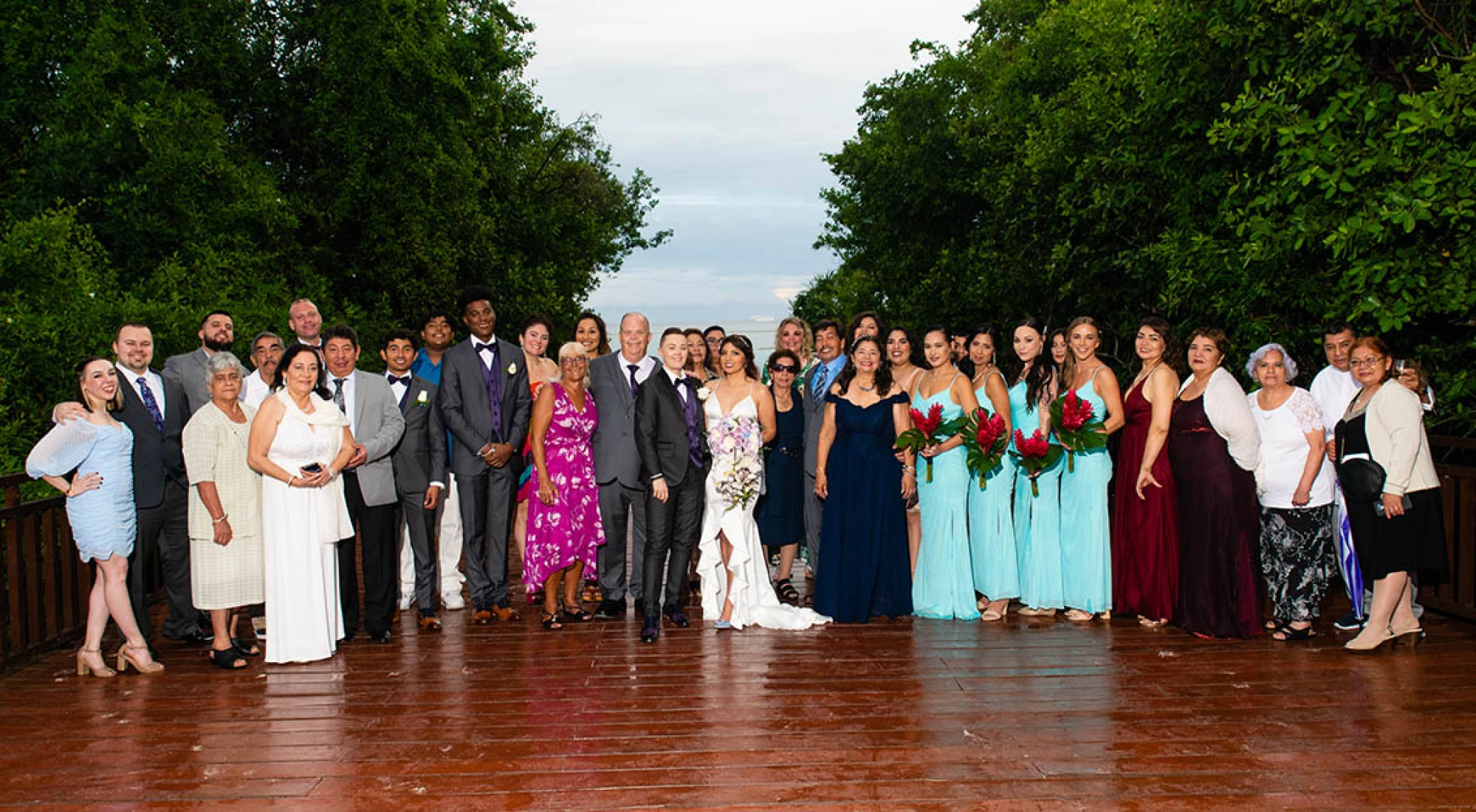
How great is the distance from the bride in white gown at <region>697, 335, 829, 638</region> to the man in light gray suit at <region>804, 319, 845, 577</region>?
567 mm

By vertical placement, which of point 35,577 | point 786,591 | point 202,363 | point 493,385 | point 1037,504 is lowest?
point 786,591

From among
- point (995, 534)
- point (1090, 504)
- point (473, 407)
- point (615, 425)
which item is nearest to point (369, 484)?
point (473, 407)

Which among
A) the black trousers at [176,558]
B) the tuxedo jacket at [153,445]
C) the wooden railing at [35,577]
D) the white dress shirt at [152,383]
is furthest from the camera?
the black trousers at [176,558]

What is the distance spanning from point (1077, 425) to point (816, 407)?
1955 mm

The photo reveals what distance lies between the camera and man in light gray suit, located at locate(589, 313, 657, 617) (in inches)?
285

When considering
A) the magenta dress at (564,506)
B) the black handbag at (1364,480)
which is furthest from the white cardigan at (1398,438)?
the magenta dress at (564,506)

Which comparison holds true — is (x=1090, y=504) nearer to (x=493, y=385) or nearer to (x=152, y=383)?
(x=493, y=385)

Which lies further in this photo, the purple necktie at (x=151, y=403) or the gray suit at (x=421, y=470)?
the gray suit at (x=421, y=470)

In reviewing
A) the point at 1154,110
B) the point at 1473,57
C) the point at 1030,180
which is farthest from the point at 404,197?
the point at 1473,57

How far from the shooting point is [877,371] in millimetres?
7348

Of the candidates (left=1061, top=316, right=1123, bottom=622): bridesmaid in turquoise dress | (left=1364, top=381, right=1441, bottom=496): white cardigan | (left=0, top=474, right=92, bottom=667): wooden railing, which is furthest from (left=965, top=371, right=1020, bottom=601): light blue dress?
(left=0, top=474, right=92, bottom=667): wooden railing

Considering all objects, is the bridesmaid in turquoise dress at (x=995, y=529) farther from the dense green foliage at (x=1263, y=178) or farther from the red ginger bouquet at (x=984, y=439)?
the dense green foliage at (x=1263, y=178)

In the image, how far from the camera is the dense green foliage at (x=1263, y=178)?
6.98 meters

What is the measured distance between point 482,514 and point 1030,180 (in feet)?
48.3
